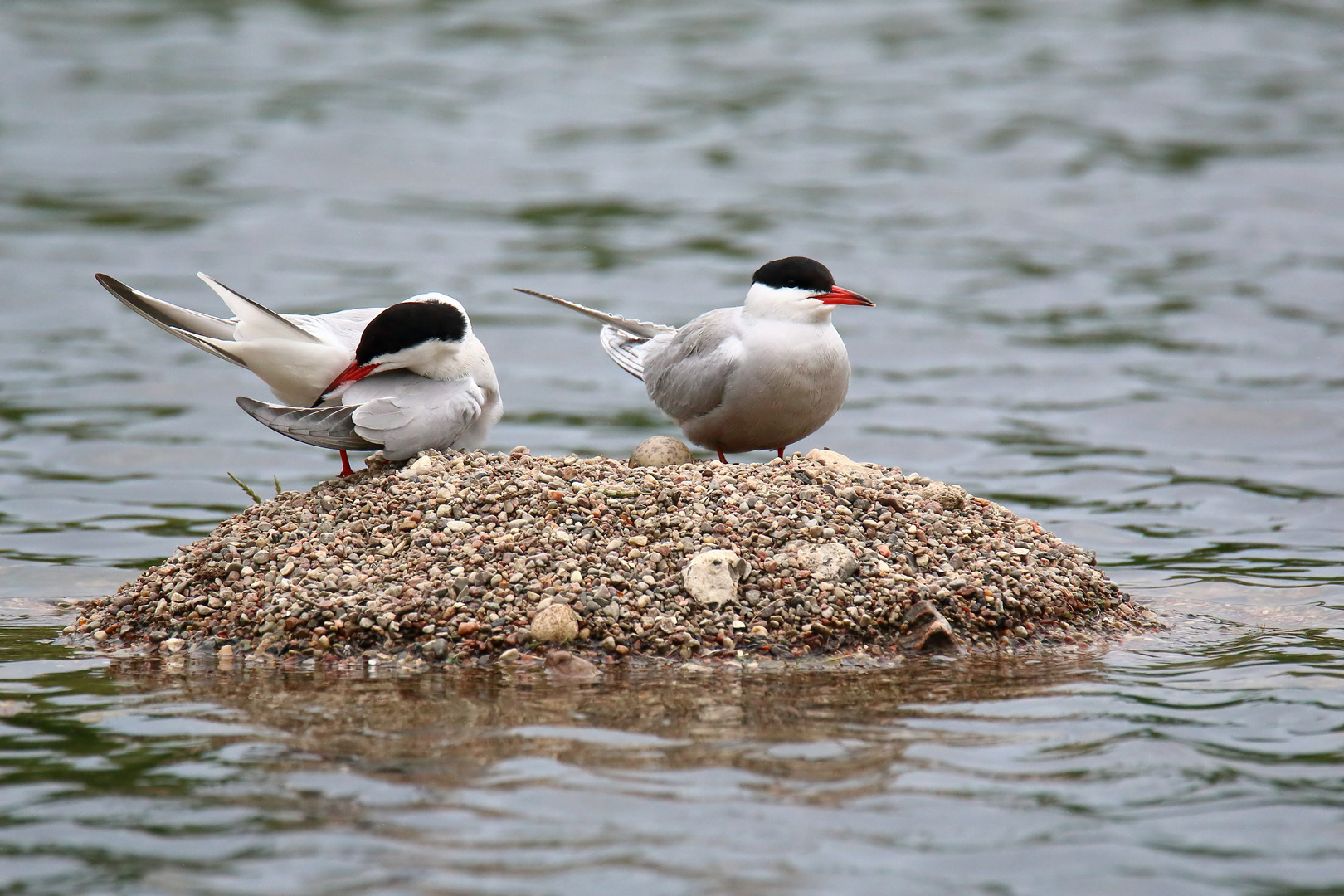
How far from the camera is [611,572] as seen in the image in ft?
16.5

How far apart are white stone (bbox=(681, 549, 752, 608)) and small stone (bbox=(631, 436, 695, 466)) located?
1.08 meters

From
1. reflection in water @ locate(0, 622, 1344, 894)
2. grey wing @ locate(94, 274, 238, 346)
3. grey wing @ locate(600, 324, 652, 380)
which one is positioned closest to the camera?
reflection in water @ locate(0, 622, 1344, 894)

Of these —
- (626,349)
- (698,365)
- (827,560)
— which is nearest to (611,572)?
(827,560)

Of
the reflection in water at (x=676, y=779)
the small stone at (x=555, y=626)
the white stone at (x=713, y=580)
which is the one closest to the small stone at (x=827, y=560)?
the white stone at (x=713, y=580)

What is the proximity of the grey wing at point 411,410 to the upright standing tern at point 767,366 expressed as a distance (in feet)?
2.57

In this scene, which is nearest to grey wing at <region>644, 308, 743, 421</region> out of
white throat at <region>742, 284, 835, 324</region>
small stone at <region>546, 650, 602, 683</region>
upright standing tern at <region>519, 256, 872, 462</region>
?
upright standing tern at <region>519, 256, 872, 462</region>

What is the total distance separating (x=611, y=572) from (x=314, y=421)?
134 centimetres

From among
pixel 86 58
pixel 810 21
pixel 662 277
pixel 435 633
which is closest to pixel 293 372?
pixel 435 633

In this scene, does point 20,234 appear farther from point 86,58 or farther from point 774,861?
point 774,861

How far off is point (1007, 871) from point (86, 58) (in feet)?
70.8

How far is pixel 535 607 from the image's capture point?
195 inches

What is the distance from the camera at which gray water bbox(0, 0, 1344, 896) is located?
359 cm

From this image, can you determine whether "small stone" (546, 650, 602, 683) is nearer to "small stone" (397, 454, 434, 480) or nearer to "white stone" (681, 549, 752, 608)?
"white stone" (681, 549, 752, 608)

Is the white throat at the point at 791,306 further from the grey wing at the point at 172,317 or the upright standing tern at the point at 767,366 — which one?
the grey wing at the point at 172,317
